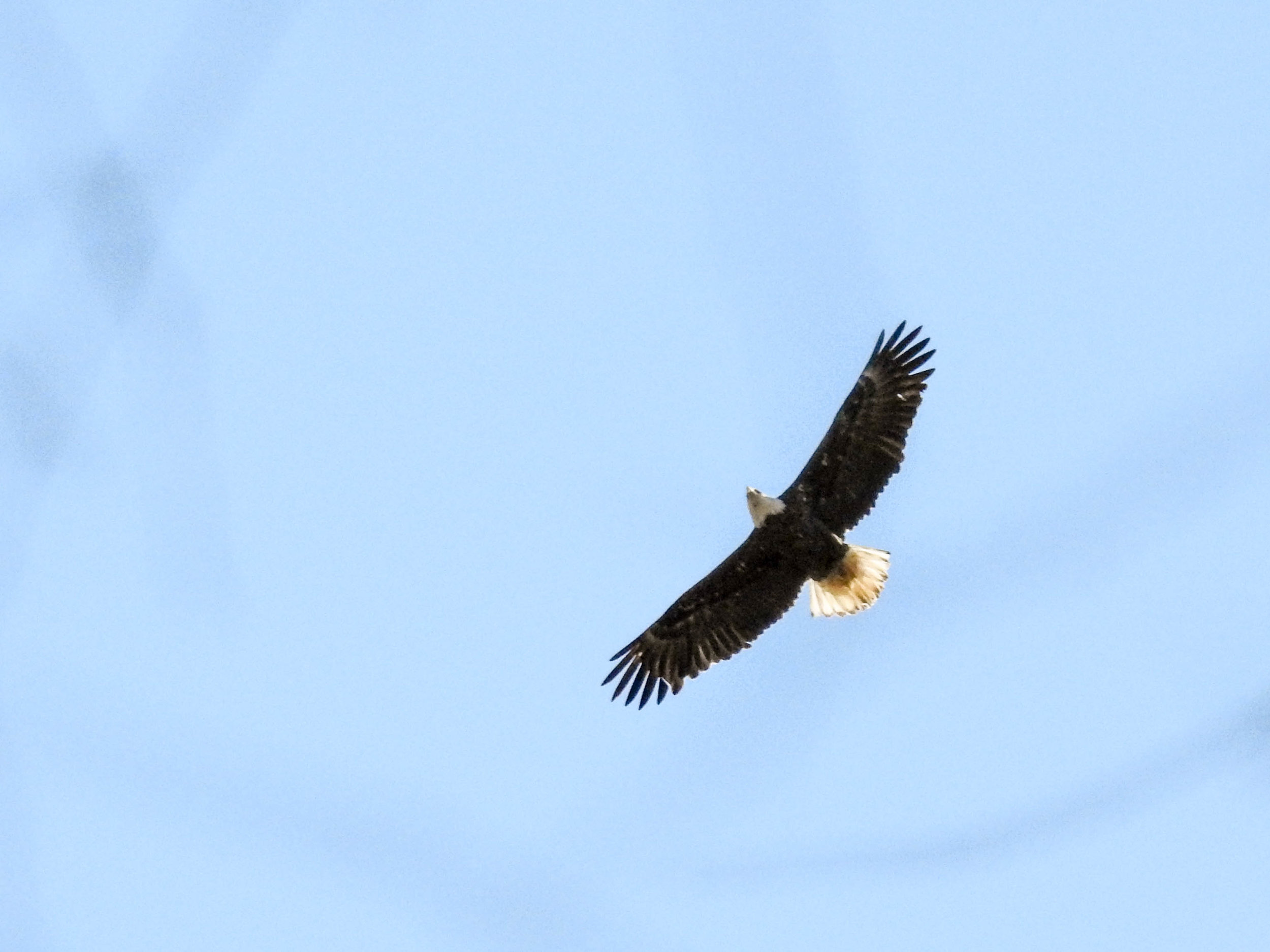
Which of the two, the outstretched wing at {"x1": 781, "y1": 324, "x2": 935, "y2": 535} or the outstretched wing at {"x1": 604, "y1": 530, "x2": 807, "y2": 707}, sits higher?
the outstretched wing at {"x1": 781, "y1": 324, "x2": 935, "y2": 535}

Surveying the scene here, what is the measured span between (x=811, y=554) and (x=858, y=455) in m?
0.89

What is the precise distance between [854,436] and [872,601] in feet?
4.72

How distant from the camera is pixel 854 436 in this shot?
17656mm

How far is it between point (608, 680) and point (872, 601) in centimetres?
232

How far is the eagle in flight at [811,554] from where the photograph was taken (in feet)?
57.8

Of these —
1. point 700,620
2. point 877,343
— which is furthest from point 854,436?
point 700,620

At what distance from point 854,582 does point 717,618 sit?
45.9 inches

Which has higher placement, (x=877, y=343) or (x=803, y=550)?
(x=877, y=343)

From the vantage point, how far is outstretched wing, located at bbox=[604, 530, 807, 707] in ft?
58.6

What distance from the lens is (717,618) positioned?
18.1m

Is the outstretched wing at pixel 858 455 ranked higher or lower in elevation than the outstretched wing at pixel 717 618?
higher

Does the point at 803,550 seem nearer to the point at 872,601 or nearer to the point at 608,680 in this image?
the point at 872,601

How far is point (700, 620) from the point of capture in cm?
1817

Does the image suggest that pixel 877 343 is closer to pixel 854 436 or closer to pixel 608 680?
pixel 854 436
